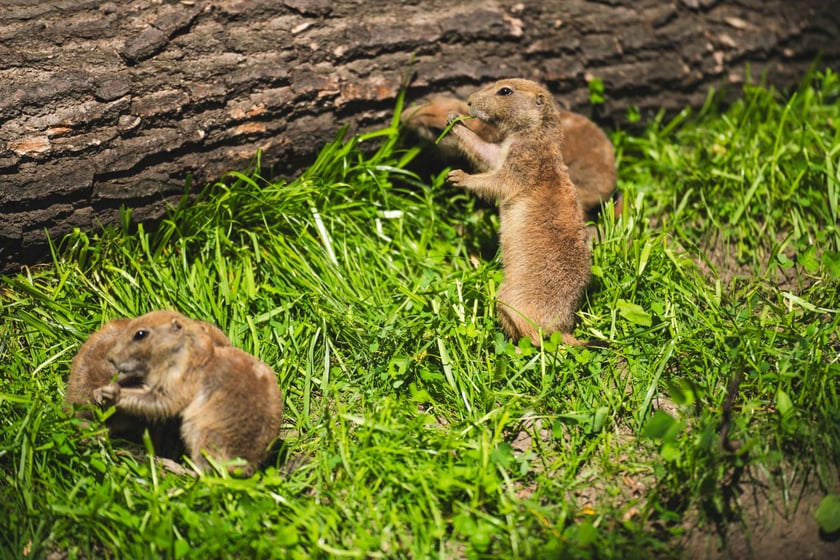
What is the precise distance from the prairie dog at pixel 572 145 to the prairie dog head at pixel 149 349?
2307mm

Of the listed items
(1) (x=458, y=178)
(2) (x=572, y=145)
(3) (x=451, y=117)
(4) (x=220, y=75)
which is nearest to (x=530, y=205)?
(1) (x=458, y=178)

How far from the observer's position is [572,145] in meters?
5.58

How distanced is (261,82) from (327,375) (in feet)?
6.33

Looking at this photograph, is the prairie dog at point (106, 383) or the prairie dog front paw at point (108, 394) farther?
the prairie dog at point (106, 383)

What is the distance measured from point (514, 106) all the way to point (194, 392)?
8.83 ft

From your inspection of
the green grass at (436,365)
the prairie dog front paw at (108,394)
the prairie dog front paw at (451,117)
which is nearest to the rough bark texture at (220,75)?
the green grass at (436,365)

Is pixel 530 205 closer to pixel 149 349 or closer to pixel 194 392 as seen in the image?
pixel 194 392

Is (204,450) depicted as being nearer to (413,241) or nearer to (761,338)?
(413,241)

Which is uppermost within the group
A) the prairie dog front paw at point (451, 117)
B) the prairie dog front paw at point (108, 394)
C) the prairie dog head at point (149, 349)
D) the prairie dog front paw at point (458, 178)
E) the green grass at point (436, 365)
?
the prairie dog front paw at point (451, 117)

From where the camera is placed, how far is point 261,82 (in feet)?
16.2

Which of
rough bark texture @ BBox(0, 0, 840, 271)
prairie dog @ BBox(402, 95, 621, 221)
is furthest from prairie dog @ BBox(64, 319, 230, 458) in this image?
prairie dog @ BBox(402, 95, 621, 221)

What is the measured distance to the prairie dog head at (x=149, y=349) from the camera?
384cm

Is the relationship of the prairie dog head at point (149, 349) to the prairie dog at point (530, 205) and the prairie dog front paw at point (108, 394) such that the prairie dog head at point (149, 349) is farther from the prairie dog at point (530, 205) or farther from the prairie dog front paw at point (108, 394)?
the prairie dog at point (530, 205)

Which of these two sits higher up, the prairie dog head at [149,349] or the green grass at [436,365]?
the prairie dog head at [149,349]
